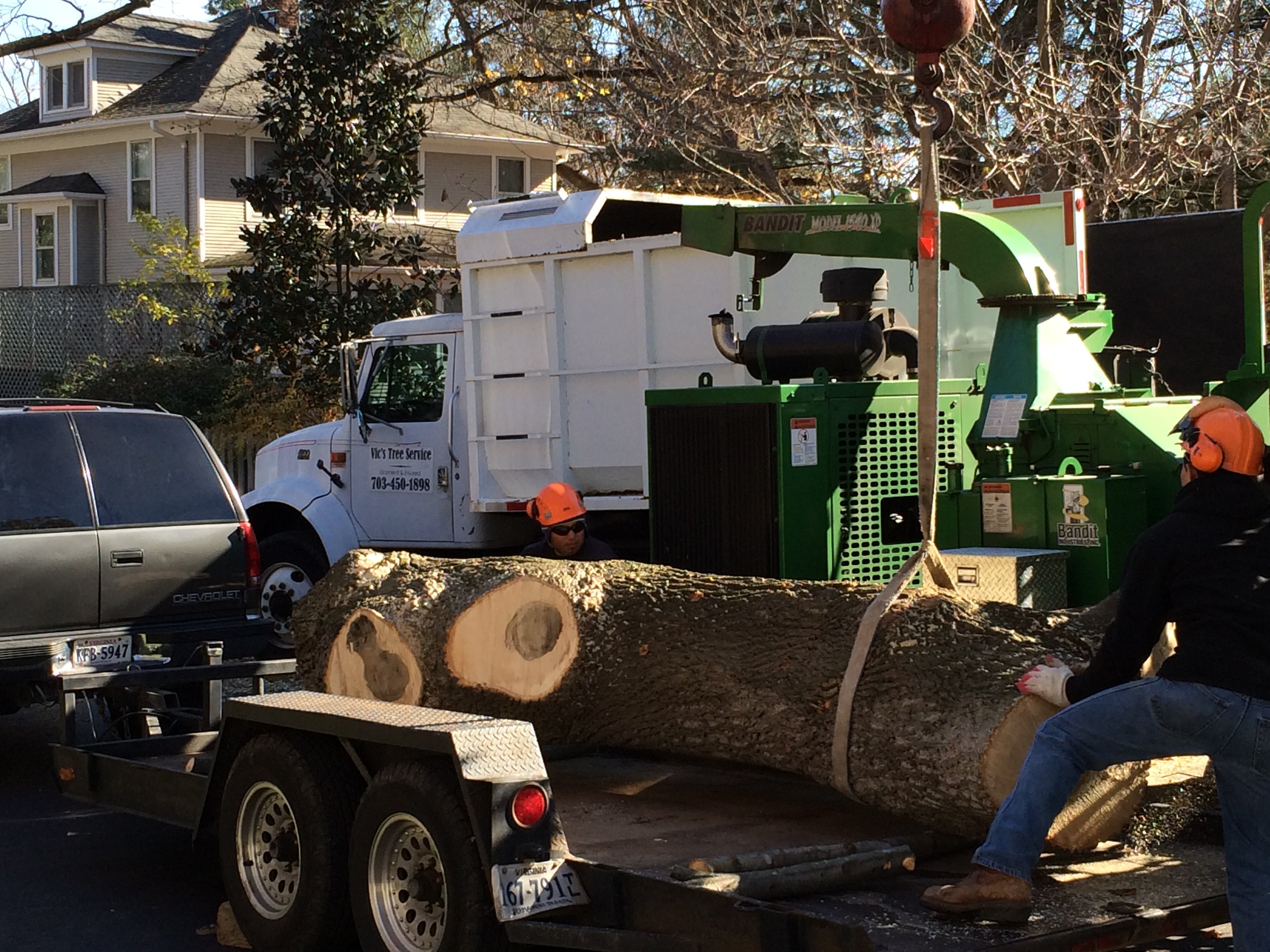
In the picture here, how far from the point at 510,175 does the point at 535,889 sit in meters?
29.9

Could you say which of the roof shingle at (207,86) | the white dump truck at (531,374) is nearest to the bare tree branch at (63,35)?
the roof shingle at (207,86)

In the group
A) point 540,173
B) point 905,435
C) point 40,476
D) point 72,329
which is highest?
point 540,173

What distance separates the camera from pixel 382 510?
38.5 ft

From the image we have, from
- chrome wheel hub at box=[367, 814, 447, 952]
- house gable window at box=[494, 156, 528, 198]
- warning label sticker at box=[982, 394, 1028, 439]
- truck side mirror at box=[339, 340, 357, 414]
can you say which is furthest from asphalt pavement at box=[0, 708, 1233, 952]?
house gable window at box=[494, 156, 528, 198]

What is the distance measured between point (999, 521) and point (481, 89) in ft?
63.3

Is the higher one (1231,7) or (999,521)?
(1231,7)

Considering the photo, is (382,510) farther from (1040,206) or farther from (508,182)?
(508,182)

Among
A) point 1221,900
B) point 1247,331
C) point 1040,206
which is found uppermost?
point 1040,206

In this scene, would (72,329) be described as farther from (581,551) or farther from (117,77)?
(581,551)

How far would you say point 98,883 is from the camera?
20.8 feet

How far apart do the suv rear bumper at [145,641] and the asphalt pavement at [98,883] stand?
2.41ft

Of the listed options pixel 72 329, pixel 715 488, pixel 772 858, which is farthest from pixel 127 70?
pixel 772 858

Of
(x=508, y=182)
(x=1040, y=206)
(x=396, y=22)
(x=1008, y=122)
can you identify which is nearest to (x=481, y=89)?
(x=396, y=22)

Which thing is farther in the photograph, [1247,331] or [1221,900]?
[1247,331]
